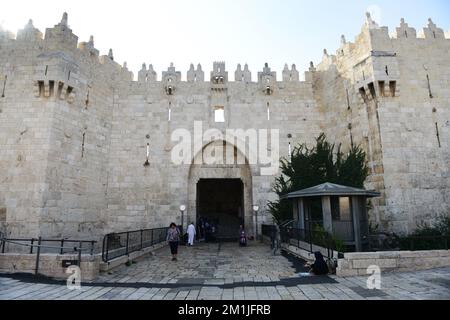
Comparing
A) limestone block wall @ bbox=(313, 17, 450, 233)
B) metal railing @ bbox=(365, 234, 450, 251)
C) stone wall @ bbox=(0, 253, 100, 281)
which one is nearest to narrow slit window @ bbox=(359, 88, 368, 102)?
limestone block wall @ bbox=(313, 17, 450, 233)

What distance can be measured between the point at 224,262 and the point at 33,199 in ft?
28.5

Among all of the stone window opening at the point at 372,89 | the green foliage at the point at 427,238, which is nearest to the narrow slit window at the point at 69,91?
the stone window opening at the point at 372,89

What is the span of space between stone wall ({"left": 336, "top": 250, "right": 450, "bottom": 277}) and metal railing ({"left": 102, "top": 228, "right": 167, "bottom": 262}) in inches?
239

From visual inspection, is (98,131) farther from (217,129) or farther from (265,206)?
(265,206)

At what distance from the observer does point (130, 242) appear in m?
14.1

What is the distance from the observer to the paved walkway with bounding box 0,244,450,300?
5.14 metres

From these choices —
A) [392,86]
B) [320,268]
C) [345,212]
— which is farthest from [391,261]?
[392,86]

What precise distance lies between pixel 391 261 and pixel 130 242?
456 inches

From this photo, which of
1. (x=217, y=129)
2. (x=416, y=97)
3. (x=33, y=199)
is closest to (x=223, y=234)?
(x=217, y=129)

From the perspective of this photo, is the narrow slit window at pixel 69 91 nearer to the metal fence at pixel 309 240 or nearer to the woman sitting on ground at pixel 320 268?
the metal fence at pixel 309 240

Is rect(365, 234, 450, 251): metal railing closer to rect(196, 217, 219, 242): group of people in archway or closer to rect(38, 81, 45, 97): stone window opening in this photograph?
rect(196, 217, 219, 242): group of people in archway

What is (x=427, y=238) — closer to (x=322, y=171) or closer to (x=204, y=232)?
(x=322, y=171)

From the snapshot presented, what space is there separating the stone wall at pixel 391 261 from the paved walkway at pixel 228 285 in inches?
11.9

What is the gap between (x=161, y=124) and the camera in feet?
53.2
